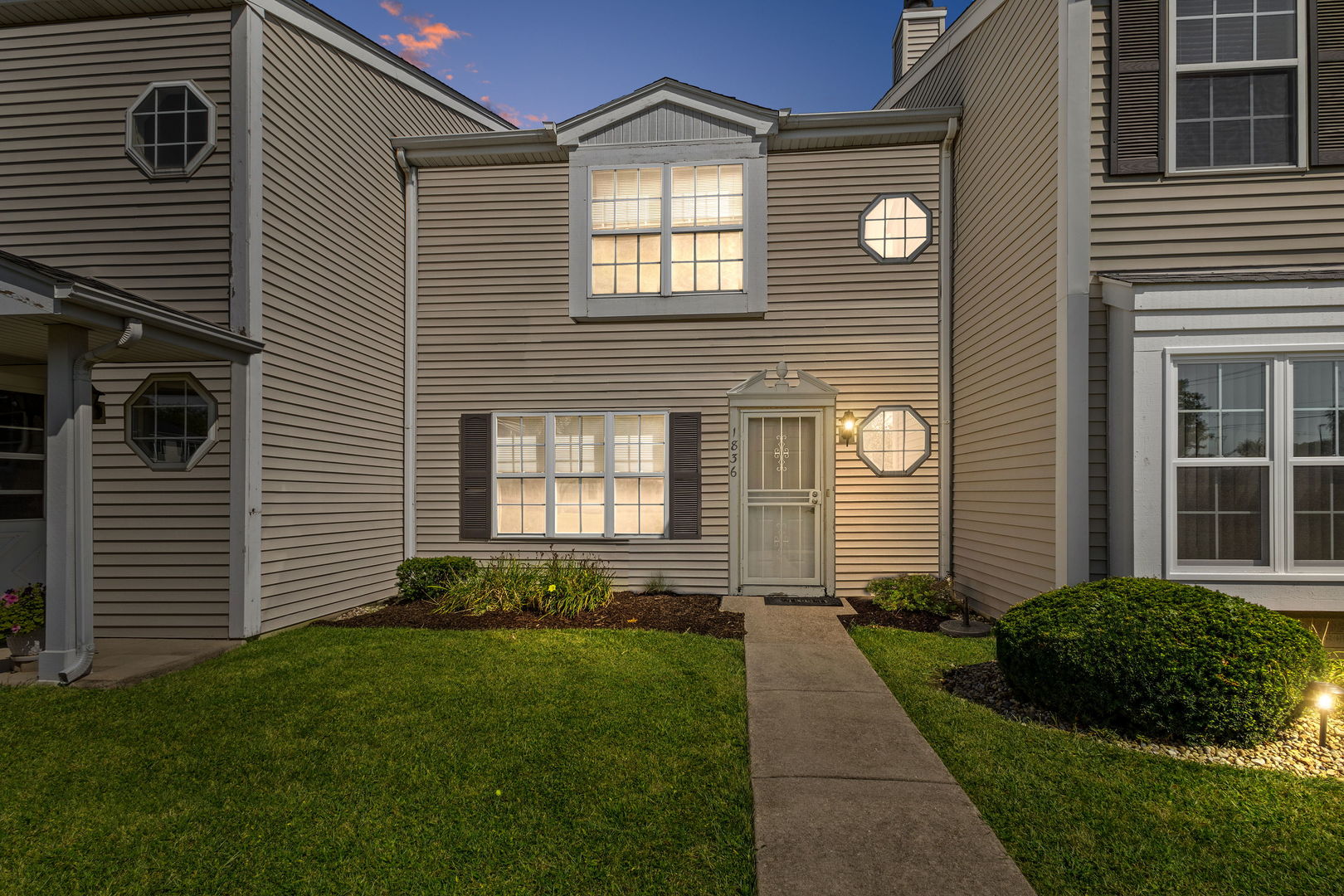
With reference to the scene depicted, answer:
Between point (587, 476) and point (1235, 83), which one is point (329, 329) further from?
point (1235, 83)

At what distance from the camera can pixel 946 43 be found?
7504 mm

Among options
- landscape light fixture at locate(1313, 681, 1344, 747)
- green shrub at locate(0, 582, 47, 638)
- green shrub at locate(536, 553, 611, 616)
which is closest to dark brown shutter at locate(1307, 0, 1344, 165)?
landscape light fixture at locate(1313, 681, 1344, 747)

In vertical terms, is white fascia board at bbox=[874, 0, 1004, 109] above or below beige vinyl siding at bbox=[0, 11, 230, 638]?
above

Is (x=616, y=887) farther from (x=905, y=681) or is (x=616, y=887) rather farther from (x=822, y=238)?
(x=822, y=238)

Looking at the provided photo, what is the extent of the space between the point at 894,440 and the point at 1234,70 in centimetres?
409

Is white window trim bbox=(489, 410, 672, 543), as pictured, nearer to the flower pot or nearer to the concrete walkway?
the concrete walkway

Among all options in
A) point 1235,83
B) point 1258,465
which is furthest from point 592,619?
point 1235,83

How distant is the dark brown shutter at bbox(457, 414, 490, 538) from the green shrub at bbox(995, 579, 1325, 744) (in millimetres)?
5802

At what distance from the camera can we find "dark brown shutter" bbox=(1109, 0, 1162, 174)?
4.96 meters

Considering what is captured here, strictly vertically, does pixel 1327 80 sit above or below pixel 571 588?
above

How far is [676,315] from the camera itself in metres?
7.45

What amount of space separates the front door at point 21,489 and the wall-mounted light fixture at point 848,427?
7.53 meters

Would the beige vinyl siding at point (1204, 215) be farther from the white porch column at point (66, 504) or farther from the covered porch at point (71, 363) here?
the white porch column at point (66, 504)

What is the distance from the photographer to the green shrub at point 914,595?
262 inches
